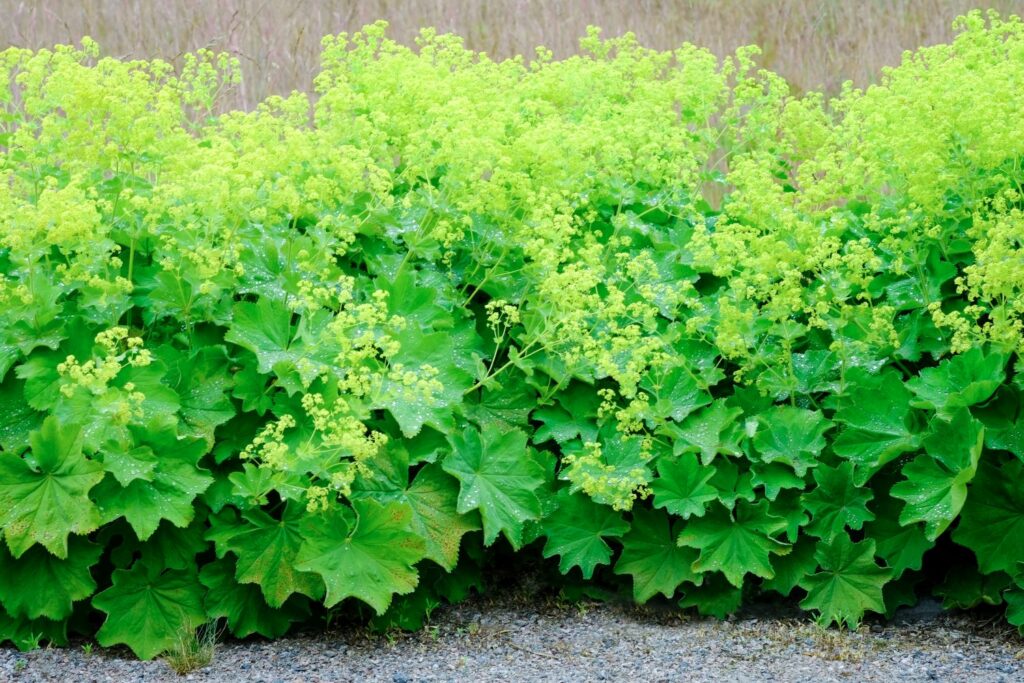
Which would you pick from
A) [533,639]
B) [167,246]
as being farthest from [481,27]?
[533,639]

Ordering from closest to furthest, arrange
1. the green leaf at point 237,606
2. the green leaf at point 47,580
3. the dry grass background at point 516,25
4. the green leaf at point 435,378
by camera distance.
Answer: the green leaf at point 47,580, the green leaf at point 237,606, the green leaf at point 435,378, the dry grass background at point 516,25

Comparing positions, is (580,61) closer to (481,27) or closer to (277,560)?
(277,560)

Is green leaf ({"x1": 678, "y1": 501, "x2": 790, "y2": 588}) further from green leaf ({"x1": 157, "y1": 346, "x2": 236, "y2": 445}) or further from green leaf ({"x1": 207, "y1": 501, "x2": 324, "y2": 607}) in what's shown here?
green leaf ({"x1": 157, "y1": 346, "x2": 236, "y2": 445})

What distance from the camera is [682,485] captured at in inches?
156

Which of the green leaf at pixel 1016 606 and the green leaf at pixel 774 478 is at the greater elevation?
the green leaf at pixel 774 478

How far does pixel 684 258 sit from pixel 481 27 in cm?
449

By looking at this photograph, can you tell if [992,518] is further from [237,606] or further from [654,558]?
[237,606]

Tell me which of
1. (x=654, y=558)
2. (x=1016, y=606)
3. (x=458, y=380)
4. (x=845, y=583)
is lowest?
(x=1016, y=606)

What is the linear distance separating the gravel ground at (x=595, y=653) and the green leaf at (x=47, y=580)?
138 mm

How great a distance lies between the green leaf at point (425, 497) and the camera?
12.6 ft

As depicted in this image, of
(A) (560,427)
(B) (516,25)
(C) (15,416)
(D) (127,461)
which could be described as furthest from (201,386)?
(B) (516,25)

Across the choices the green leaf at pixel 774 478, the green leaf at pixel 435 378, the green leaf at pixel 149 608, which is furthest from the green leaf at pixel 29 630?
the green leaf at pixel 774 478

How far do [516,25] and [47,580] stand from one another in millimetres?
5985

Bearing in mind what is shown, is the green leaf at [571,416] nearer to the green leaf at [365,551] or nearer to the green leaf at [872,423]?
the green leaf at [365,551]
